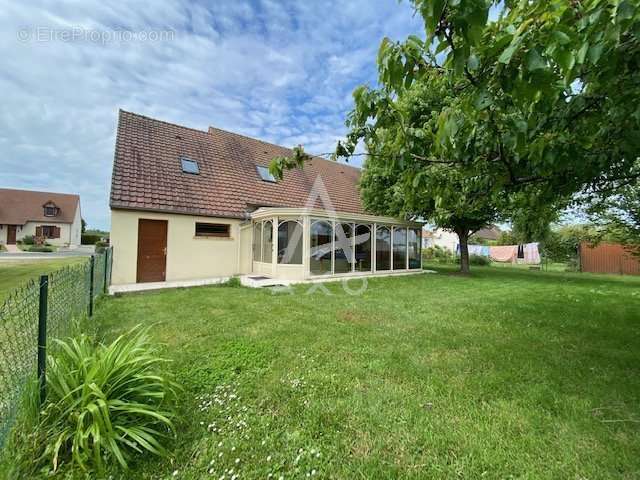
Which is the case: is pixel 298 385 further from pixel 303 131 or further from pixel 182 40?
pixel 303 131

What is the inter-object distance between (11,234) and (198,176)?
131ft

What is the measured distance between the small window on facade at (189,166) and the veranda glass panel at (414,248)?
1017cm

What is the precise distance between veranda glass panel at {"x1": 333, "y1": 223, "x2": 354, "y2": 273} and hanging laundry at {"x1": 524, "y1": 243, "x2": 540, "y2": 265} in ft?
70.9

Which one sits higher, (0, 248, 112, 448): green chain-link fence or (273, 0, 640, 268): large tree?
(273, 0, 640, 268): large tree

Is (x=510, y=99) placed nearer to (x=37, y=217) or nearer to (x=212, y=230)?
(x=212, y=230)

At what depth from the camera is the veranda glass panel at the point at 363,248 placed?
38.9 ft

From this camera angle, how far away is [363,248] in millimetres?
12031

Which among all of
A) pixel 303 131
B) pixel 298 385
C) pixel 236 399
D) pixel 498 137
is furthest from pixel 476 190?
pixel 303 131

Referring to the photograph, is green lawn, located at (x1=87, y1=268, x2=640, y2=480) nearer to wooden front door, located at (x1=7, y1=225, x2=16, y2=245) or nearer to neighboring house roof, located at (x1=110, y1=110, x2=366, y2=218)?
neighboring house roof, located at (x1=110, y1=110, x2=366, y2=218)

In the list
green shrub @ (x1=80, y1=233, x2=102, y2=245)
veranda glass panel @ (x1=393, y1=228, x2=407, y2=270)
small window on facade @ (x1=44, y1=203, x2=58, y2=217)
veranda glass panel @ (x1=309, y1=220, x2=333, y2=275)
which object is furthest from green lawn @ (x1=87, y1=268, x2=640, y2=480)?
green shrub @ (x1=80, y1=233, x2=102, y2=245)

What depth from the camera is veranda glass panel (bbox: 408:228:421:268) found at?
13.8 m

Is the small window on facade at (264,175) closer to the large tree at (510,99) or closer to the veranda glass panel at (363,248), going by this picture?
the veranda glass panel at (363,248)

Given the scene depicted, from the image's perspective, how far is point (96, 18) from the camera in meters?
7.07

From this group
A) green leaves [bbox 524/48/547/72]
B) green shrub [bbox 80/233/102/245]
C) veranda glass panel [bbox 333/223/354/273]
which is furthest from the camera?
green shrub [bbox 80/233/102/245]
